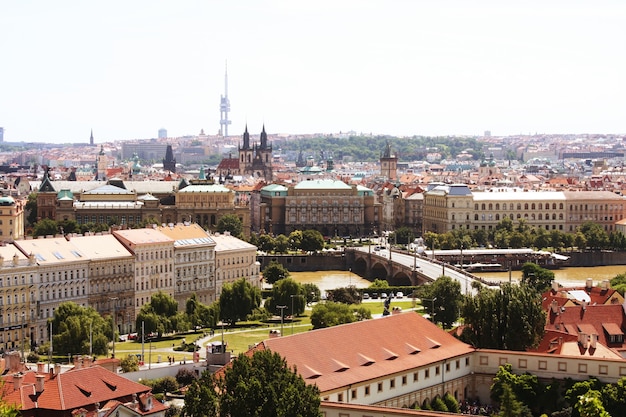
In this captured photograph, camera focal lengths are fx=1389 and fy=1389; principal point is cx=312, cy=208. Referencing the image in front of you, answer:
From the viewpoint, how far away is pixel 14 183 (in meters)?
167

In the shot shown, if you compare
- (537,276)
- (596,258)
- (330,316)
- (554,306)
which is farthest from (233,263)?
(596,258)

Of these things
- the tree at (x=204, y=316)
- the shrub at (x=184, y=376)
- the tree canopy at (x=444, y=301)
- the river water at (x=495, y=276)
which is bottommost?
the river water at (x=495, y=276)

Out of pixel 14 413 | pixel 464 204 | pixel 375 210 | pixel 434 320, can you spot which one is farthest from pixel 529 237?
pixel 14 413

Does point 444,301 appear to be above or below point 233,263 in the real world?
above

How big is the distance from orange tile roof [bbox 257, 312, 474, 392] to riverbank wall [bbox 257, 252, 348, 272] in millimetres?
66185

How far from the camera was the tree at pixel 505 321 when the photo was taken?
4916cm

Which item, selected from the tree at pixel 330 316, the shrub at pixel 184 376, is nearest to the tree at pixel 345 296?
the tree at pixel 330 316

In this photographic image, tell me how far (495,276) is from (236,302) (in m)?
37.4

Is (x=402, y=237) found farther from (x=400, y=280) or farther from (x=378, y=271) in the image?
(x=400, y=280)

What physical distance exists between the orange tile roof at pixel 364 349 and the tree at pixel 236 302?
26203 millimetres

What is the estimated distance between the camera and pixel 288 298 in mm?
75125

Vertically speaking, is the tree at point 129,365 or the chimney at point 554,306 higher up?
the chimney at point 554,306

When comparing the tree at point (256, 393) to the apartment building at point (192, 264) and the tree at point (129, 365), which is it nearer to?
the tree at point (129, 365)

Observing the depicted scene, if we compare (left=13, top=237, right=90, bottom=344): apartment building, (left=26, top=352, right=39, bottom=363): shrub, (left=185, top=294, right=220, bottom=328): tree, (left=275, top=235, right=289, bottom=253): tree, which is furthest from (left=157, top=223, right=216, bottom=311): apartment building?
(left=275, top=235, right=289, bottom=253): tree
